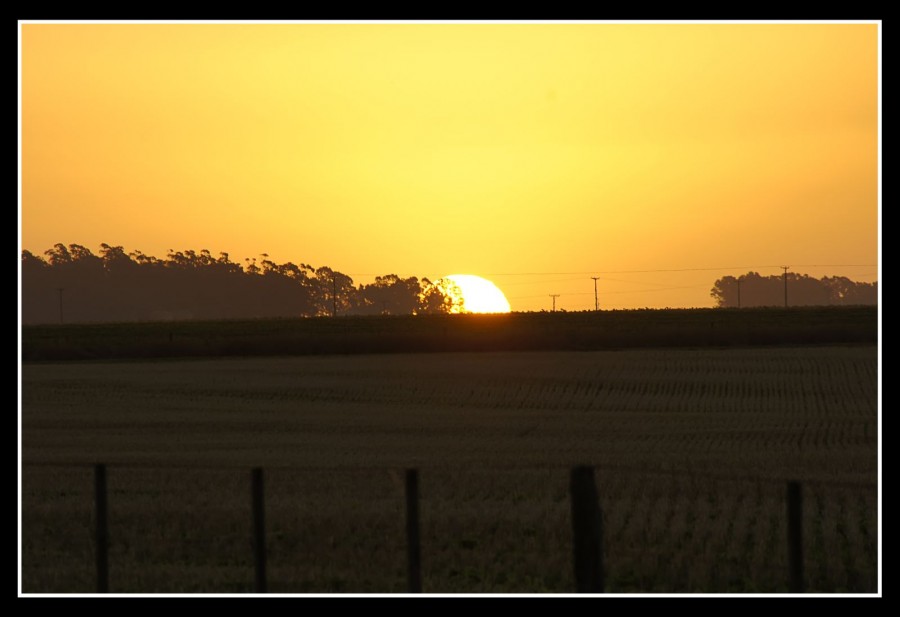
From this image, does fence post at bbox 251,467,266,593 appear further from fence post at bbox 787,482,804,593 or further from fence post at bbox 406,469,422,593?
fence post at bbox 787,482,804,593

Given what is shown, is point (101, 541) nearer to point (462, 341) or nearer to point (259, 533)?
point (259, 533)

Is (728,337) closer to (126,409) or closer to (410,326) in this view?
(410,326)

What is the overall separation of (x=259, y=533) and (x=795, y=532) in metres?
4.00

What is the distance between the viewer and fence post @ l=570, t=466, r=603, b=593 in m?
8.76

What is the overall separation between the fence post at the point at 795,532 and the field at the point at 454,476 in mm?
1297

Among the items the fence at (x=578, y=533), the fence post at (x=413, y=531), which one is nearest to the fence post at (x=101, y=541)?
the fence at (x=578, y=533)

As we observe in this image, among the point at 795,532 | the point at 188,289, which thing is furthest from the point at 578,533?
the point at 188,289

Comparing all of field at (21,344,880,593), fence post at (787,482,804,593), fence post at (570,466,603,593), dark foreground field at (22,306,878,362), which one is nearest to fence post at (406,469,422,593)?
fence post at (570,466,603,593)

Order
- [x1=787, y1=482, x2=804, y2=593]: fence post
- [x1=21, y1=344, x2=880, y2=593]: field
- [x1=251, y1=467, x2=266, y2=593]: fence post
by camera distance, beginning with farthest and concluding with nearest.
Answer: [x1=21, y1=344, x2=880, y2=593]: field → [x1=251, y1=467, x2=266, y2=593]: fence post → [x1=787, y1=482, x2=804, y2=593]: fence post

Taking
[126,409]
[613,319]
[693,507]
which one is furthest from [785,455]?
[613,319]

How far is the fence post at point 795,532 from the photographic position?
356 inches

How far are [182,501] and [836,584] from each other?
771 cm

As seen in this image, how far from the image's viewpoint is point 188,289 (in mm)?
169000

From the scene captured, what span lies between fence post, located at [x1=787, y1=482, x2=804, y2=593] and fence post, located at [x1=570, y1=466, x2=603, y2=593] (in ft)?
4.72
